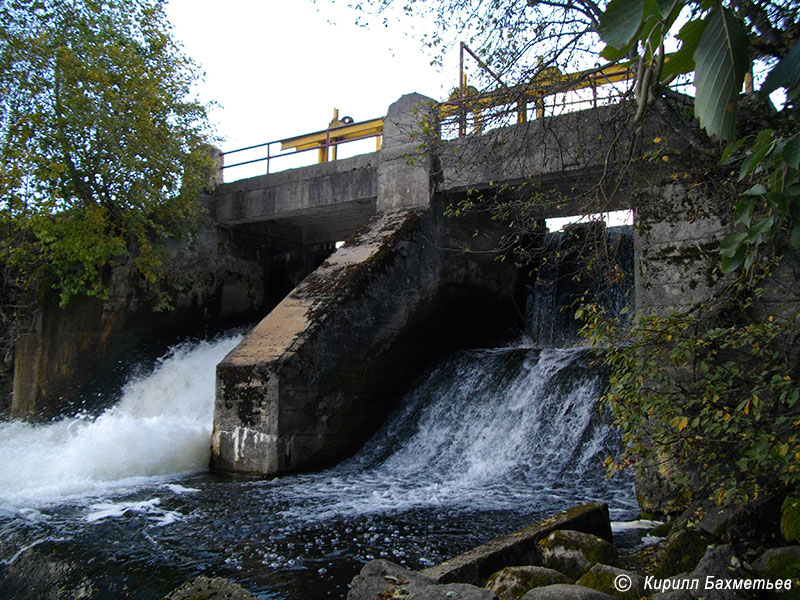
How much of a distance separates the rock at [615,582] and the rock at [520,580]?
0.53ft

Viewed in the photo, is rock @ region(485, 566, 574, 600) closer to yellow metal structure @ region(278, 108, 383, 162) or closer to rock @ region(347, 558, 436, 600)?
rock @ region(347, 558, 436, 600)

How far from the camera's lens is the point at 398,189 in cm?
1090

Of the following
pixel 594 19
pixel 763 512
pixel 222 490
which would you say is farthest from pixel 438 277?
pixel 763 512

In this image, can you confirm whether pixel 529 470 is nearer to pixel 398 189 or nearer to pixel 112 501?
pixel 112 501

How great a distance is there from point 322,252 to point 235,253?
203 centimetres

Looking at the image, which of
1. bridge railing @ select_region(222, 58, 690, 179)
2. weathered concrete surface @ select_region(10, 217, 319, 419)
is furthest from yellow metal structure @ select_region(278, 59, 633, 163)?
weathered concrete surface @ select_region(10, 217, 319, 419)

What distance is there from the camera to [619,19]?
156 cm

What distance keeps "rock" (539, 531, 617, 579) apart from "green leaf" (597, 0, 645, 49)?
3.30 metres

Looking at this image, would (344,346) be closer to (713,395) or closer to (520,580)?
(713,395)

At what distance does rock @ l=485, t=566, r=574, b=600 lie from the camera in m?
3.47

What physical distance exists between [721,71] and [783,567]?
2.63 metres

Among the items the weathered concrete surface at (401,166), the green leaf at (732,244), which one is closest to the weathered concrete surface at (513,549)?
the green leaf at (732,244)

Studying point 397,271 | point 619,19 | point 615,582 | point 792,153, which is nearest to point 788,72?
point 792,153

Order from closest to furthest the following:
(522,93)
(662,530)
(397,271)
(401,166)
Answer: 1. (662,530)
2. (522,93)
3. (397,271)
4. (401,166)
